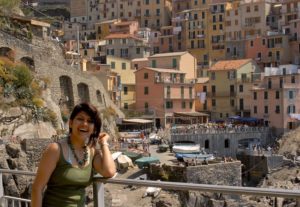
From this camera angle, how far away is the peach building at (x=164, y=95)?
57.7 meters

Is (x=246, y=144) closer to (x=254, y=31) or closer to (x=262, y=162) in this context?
(x=262, y=162)

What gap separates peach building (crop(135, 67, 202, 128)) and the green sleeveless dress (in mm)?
53175

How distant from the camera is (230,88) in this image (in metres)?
62.7

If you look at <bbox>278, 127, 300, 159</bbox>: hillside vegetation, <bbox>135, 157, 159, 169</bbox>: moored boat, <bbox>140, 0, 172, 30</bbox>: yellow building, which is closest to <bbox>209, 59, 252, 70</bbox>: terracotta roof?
<bbox>278, 127, 300, 159</bbox>: hillside vegetation

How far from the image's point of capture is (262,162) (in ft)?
140

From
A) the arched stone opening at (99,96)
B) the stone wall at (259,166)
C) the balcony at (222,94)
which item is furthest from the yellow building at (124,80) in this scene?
the stone wall at (259,166)

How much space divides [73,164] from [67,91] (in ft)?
113

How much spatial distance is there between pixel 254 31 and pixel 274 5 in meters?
5.70

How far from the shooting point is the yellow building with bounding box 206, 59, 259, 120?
61.7 meters

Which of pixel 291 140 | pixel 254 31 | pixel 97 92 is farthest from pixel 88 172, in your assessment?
pixel 254 31

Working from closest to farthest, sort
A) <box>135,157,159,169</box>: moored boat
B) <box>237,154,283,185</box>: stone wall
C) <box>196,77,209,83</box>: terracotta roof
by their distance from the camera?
<box>135,157,159,169</box>: moored boat, <box>237,154,283,185</box>: stone wall, <box>196,77,209,83</box>: terracotta roof

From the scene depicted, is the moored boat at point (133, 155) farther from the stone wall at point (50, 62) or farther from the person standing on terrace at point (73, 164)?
the person standing on terrace at point (73, 164)

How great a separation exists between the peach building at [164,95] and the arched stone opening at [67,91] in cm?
2026

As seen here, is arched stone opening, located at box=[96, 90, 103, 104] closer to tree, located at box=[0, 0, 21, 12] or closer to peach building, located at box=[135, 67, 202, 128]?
tree, located at box=[0, 0, 21, 12]
